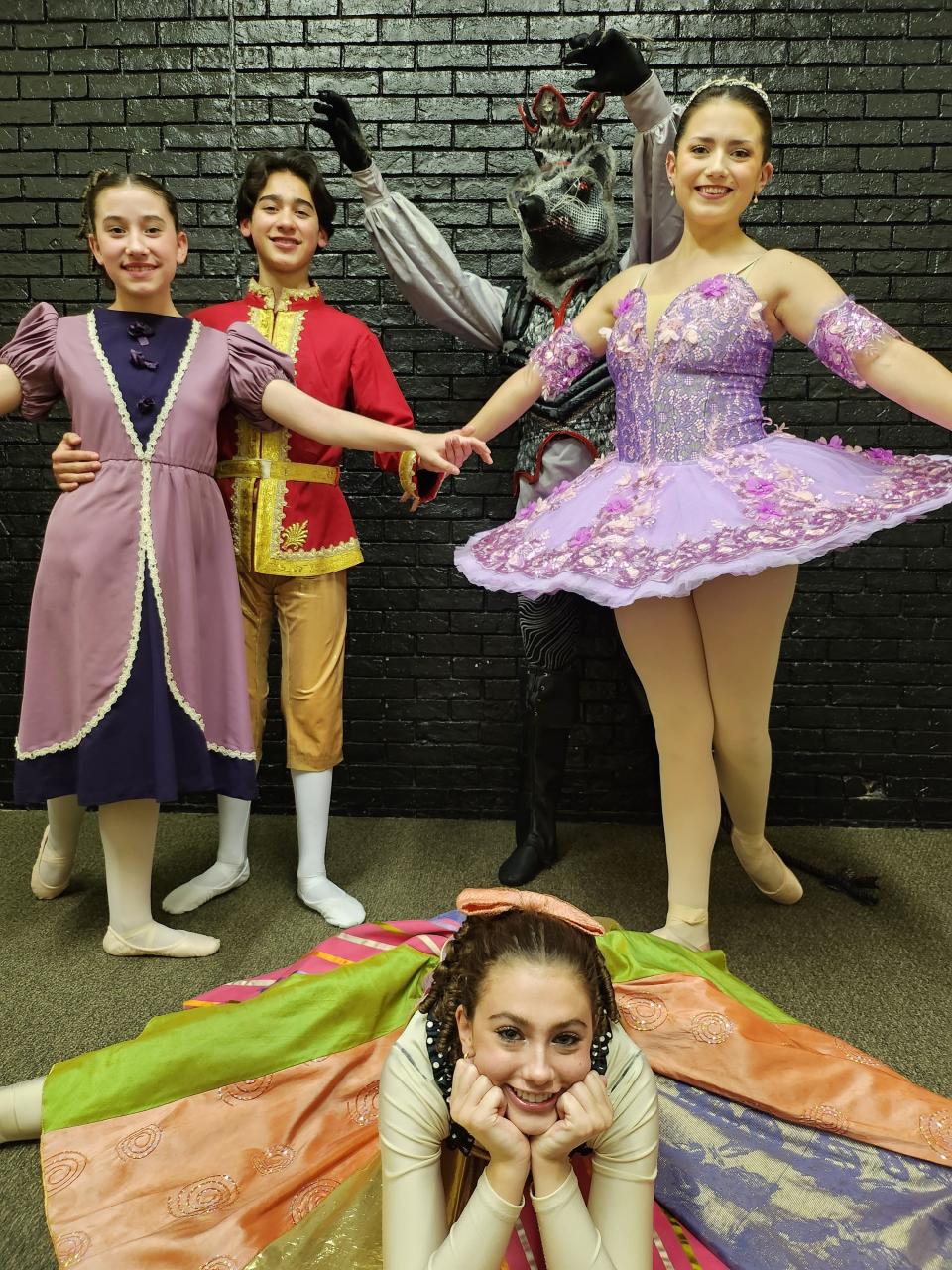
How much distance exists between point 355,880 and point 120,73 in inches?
94.4

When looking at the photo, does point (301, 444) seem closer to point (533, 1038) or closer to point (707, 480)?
point (707, 480)

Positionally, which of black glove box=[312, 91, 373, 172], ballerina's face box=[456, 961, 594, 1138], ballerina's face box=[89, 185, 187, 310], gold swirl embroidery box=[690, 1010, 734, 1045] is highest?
black glove box=[312, 91, 373, 172]

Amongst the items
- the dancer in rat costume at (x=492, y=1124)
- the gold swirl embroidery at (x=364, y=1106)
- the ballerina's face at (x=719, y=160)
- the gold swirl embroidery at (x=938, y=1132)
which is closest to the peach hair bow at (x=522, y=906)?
the dancer in rat costume at (x=492, y=1124)

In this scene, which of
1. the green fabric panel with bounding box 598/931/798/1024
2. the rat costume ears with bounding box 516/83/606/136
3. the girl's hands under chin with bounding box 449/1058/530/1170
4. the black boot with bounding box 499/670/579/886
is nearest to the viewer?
the girl's hands under chin with bounding box 449/1058/530/1170

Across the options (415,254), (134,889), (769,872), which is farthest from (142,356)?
(769,872)

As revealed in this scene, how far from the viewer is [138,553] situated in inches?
76.4

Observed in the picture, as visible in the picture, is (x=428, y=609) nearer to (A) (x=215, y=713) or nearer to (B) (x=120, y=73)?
(A) (x=215, y=713)

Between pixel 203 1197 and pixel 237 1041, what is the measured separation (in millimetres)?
206

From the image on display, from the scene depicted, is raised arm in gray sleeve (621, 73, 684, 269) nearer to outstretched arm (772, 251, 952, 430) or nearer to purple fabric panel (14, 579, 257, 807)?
outstretched arm (772, 251, 952, 430)

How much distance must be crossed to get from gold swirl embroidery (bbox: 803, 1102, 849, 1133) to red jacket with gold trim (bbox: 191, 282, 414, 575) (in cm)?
149

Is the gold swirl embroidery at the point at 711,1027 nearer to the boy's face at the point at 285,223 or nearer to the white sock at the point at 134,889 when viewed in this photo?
the white sock at the point at 134,889

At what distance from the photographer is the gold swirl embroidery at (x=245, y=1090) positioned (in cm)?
137

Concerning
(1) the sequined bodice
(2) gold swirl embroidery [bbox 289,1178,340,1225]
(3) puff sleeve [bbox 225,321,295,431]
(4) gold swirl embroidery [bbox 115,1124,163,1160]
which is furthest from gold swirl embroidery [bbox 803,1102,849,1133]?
(3) puff sleeve [bbox 225,321,295,431]

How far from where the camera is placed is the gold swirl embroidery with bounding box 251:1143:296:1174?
1301mm
